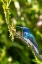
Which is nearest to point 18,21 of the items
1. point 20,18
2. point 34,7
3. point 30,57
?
point 20,18

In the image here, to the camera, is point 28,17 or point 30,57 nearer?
point 30,57

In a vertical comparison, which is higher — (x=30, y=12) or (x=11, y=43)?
(x=30, y=12)

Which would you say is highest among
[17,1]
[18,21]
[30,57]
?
[17,1]

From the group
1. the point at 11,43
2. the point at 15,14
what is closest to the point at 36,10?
the point at 15,14

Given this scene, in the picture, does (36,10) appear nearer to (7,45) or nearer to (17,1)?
(17,1)

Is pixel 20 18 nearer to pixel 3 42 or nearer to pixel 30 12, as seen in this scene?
pixel 30 12

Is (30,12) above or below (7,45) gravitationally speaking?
above
